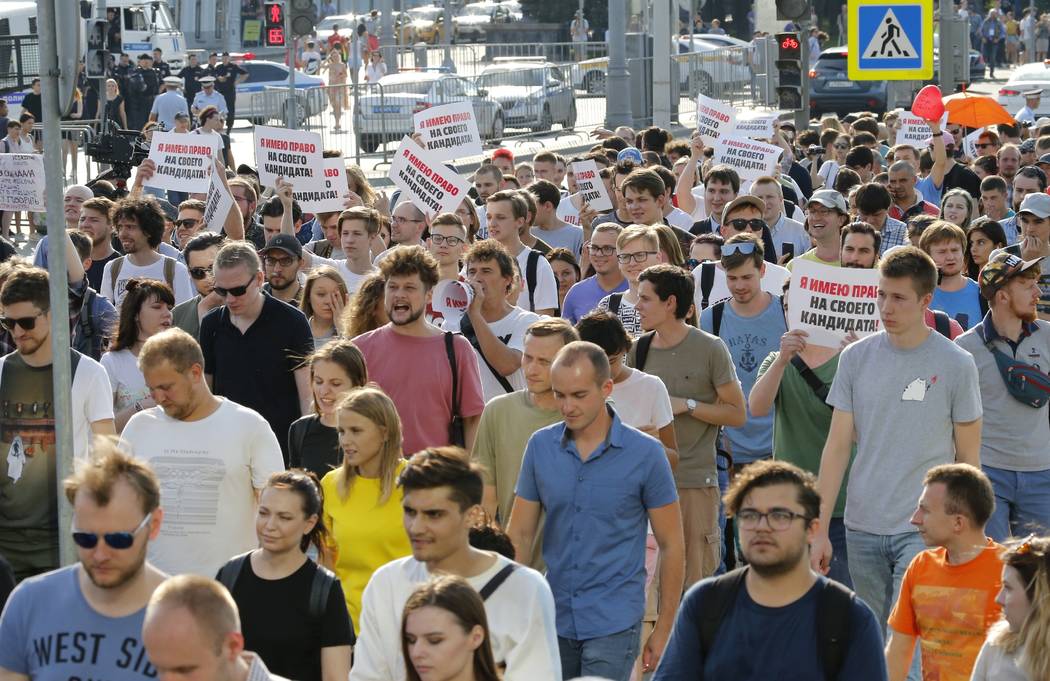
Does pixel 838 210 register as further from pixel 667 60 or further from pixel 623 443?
pixel 667 60

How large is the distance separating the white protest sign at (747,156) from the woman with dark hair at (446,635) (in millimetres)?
11992

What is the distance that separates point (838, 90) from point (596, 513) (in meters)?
36.4

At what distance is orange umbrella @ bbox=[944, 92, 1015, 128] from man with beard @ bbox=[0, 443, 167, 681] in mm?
19046

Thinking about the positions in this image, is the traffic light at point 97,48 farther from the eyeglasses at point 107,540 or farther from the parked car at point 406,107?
the eyeglasses at point 107,540

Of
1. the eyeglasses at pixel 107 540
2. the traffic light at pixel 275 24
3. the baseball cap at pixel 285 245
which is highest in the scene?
the traffic light at pixel 275 24

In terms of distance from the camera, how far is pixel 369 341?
778 cm

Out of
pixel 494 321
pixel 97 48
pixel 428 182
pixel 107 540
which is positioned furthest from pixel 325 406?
pixel 97 48

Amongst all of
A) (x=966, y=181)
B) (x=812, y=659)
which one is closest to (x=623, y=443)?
(x=812, y=659)

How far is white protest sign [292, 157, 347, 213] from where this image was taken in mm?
13398

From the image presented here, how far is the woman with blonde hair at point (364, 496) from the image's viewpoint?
6.01 meters

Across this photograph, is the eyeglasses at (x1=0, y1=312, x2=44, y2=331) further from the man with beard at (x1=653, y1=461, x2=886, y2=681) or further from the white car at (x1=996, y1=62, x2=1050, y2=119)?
A: the white car at (x1=996, y1=62, x2=1050, y2=119)

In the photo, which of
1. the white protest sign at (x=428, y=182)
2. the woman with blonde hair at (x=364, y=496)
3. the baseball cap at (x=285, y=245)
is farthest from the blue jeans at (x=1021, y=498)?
the white protest sign at (x=428, y=182)

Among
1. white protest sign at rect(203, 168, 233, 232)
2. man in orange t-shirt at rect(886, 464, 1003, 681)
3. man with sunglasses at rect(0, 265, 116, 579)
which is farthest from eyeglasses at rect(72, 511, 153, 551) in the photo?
white protest sign at rect(203, 168, 233, 232)

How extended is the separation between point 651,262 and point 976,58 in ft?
153
